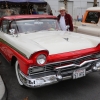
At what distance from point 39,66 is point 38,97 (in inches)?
31.4

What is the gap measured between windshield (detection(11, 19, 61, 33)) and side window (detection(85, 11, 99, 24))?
1835 millimetres

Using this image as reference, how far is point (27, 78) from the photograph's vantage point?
282 cm

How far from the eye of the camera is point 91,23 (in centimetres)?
601

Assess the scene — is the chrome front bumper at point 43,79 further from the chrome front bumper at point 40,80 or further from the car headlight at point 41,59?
the car headlight at point 41,59

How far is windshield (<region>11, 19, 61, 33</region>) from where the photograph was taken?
169 inches

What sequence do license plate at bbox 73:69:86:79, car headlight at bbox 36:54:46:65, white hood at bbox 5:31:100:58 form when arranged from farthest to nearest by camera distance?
1. license plate at bbox 73:69:86:79
2. white hood at bbox 5:31:100:58
3. car headlight at bbox 36:54:46:65

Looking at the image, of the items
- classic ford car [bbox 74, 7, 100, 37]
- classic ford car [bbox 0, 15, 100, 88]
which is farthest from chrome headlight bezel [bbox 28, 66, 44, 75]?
classic ford car [bbox 74, 7, 100, 37]

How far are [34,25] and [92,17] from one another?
2.65 m

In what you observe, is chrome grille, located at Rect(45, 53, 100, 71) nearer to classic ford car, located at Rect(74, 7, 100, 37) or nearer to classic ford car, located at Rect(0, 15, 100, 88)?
classic ford car, located at Rect(0, 15, 100, 88)

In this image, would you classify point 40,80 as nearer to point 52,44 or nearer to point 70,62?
point 70,62

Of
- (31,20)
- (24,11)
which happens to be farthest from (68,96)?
(24,11)

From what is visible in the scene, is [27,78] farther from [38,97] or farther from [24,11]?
[24,11]

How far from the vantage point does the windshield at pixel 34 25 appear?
169 inches

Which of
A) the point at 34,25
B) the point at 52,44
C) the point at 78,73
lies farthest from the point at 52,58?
the point at 34,25
